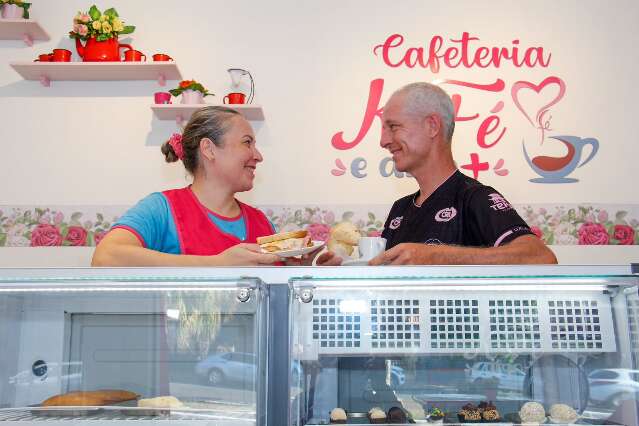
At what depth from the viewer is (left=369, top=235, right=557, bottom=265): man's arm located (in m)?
1.51

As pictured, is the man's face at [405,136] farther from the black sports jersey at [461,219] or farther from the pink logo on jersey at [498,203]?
the pink logo on jersey at [498,203]

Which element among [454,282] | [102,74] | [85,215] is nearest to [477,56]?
[102,74]

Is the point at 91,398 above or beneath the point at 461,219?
beneath

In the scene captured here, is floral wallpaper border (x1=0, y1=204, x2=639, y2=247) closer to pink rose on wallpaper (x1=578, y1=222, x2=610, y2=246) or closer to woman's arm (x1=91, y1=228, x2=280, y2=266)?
pink rose on wallpaper (x1=578, y1=222, x2=610, y2=246)

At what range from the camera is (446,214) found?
2.17 meters

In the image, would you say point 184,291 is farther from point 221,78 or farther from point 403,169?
point 221,78

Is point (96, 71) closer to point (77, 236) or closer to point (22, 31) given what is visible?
point (22, 31)

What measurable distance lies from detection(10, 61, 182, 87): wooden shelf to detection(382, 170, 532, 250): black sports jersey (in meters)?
1.59

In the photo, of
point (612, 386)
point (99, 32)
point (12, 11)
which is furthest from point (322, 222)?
point (612, 386)

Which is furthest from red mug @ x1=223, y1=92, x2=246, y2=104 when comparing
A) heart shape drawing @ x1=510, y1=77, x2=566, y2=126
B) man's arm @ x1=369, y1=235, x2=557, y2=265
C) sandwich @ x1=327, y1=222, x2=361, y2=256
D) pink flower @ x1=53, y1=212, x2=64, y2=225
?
man's arm @ x1=369, y1=235, x2=557, y2=265

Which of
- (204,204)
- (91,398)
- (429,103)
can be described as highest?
(429,103)

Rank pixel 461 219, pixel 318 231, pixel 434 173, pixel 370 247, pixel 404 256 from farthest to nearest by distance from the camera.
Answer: pixel 318 231 < pixel 434 173 < pixel 461 219 < pixel 370 247 < pixel 404 256

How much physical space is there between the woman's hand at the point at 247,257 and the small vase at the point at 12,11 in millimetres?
2499

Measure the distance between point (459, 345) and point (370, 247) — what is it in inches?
15.4
